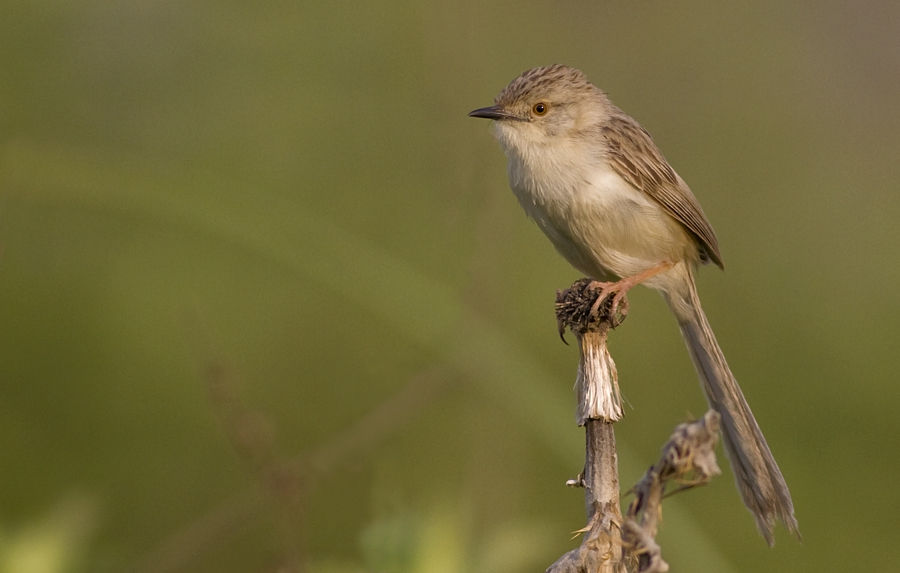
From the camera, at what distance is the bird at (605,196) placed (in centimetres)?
412

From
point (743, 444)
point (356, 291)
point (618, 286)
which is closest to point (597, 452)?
point (618, 286)

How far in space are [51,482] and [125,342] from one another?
3.43ft

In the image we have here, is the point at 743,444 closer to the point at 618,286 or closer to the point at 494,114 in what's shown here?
the point at 618,286

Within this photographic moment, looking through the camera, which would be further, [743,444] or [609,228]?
[609,228]

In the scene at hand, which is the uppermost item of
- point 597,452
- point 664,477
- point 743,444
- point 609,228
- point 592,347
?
point 609,228

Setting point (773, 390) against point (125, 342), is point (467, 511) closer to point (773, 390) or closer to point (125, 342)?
point (125, 342)

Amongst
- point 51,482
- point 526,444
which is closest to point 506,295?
point 526,444

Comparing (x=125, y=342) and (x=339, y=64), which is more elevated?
(x=339, y=64)

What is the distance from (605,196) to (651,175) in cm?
36

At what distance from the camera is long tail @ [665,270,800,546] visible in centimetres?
333

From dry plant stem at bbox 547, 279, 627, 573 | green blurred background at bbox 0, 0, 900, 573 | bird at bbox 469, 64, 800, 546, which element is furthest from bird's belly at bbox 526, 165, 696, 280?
dry plant stem at bbox 547, 279, 627, 573

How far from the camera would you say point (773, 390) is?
606cm

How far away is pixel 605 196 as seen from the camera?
415 centimetres

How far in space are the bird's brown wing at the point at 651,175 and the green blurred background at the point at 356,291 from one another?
27.7 inches
